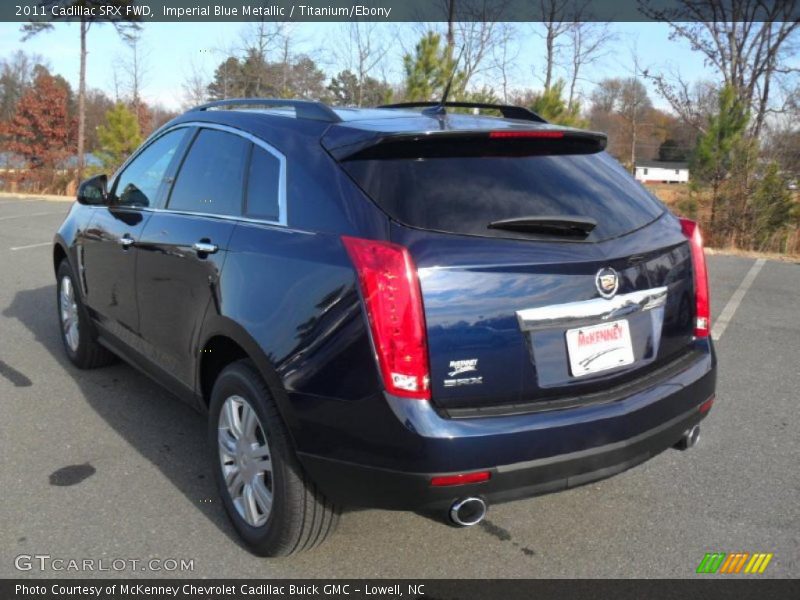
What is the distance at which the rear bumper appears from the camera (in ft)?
7.25

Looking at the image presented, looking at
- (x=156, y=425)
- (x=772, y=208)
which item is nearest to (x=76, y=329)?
(x=156, y=425)

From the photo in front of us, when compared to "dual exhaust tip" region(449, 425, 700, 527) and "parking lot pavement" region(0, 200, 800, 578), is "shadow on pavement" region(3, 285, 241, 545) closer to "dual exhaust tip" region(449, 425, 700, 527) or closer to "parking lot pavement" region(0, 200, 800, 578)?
"parking lot pavement" region(0, 200, 800, 578)

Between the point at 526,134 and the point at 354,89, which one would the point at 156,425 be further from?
the point at 354,89

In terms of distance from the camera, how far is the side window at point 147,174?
3826 millimetres

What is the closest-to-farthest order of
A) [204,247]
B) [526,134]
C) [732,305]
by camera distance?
[526,134]
[204,247]
[732,305]

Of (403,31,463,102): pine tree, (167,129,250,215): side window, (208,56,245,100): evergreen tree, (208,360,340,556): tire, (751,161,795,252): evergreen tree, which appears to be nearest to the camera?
(208,360,340,556): tire

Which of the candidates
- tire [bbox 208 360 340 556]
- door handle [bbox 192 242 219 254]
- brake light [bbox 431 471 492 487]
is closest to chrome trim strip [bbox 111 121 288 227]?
door handle [bbox 192 242 219 254]

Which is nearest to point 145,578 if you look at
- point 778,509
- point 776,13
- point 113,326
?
point 113,326

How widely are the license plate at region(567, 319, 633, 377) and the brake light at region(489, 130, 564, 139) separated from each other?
805 millimetres

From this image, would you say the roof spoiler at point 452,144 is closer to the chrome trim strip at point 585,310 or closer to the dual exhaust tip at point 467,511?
the chrome trim strip at point 585,310

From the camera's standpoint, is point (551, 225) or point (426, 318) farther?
point (551, 225)
